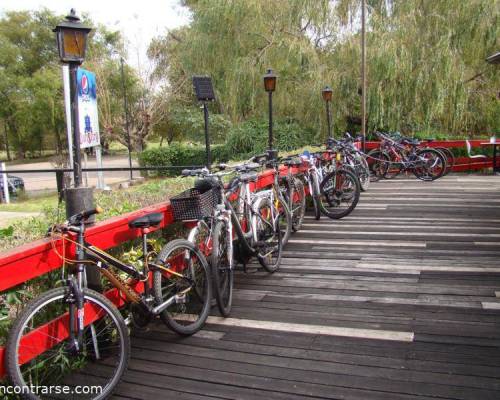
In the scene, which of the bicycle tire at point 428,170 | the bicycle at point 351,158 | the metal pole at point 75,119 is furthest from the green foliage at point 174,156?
the metal pole at point 75,119

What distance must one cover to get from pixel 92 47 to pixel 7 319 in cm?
2534

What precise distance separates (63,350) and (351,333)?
5.41ft

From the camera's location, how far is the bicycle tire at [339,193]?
6312 mm

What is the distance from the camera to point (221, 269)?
→ 11.0 feet

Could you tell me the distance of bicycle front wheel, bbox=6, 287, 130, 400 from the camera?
7.04 feet

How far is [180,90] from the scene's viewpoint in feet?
84.2

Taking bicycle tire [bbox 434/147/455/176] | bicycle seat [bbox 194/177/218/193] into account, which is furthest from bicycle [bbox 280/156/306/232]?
bicycle tire [bbox 434/147/455/176]

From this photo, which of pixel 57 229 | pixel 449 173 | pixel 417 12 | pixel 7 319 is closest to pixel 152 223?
pixel 57 229

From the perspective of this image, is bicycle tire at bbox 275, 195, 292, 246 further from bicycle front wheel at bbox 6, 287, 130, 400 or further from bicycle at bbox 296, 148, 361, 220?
bicycle front wheel at bbox 6, 287, 130, 400

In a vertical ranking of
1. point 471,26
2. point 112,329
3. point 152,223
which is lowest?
point 112,329

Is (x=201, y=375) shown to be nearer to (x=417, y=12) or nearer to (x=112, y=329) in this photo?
(x=112, y=329)

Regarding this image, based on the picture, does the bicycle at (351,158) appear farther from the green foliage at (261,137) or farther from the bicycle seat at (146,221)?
the green foliage at (261,137)

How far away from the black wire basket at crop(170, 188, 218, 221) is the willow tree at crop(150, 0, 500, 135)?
9596 millimetres

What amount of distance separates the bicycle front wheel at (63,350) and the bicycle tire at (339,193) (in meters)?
4.04
